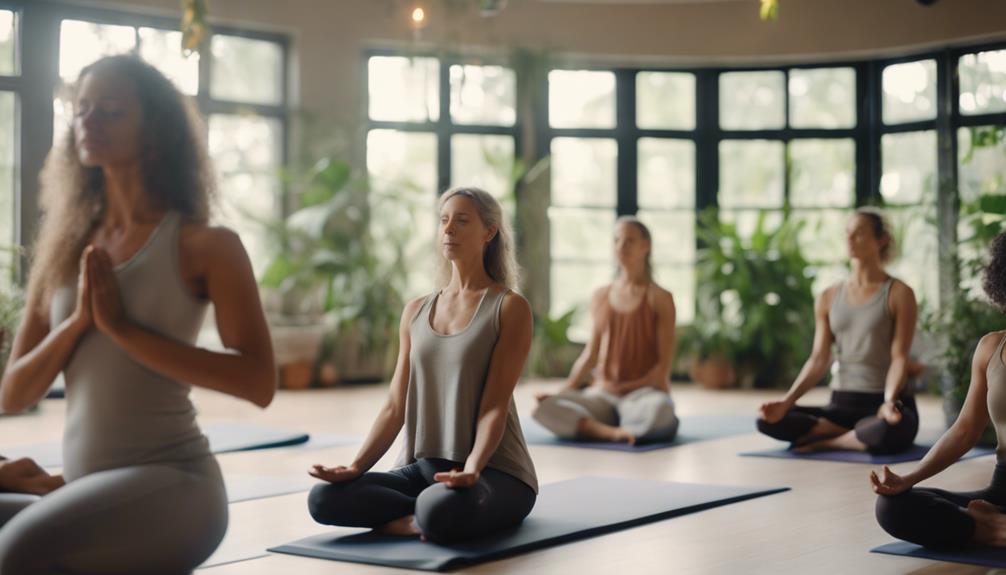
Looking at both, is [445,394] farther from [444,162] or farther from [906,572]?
[444,162]

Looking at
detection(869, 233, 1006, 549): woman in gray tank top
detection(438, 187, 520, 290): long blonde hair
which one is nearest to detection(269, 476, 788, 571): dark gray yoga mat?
detection(438, 187, 520, 290): long blonde hair

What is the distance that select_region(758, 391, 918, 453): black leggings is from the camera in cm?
502

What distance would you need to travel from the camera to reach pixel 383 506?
318cm

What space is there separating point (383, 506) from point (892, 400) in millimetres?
2485

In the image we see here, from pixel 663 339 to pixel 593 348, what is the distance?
32 centimetres

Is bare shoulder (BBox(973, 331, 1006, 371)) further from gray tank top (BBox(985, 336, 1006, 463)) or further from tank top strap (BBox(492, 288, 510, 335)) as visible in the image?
tank top strap (BBox(492, 288, 510, 335))

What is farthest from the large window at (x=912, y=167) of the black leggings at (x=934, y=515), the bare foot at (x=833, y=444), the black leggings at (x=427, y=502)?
the black leggings at (x=427, y=502)

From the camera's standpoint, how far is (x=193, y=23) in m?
2.92

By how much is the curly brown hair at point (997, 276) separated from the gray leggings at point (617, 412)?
104 inches

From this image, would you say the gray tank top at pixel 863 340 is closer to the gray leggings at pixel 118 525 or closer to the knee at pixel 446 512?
the knee at pixel 446 512

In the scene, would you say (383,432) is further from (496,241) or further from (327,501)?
(496,241)

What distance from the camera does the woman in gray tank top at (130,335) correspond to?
6.86ft

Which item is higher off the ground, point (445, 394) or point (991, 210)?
point (991, 210)

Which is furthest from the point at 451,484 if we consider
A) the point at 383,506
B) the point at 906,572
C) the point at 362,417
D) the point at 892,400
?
the point at 362,417
